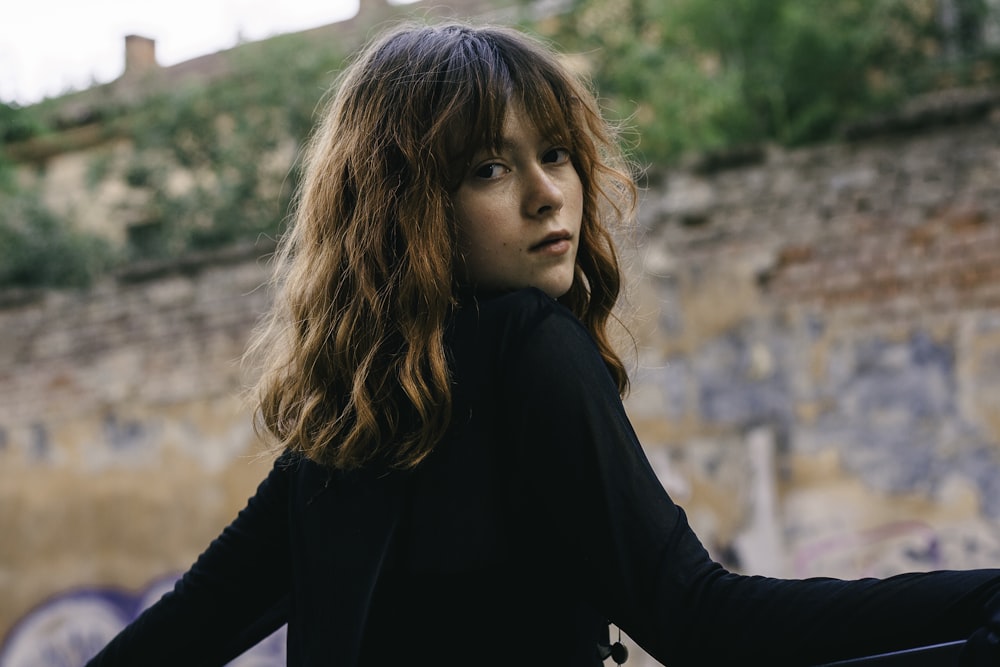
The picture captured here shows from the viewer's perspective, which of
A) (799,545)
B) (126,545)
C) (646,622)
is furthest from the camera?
(126,545)

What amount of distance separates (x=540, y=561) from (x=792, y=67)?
16.0 feet

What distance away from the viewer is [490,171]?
4.51 ft

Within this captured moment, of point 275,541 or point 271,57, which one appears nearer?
point 275,541

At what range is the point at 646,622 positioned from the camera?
1.08 meters

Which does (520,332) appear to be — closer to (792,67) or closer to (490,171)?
(490,171)

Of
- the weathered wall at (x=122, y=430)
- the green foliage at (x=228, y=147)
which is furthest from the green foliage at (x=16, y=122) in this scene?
the weathered wall at (x=122, y=430)

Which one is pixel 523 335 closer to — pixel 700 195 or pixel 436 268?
pixel 436 268

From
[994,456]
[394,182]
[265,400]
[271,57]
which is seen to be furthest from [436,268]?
[271,57]

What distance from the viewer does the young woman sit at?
1064 mm

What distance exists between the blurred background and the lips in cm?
215

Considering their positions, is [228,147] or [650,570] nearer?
[650,570]

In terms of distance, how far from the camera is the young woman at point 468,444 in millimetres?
1064

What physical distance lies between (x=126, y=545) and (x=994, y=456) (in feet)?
15.1

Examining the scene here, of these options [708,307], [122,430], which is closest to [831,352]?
[708,307]
